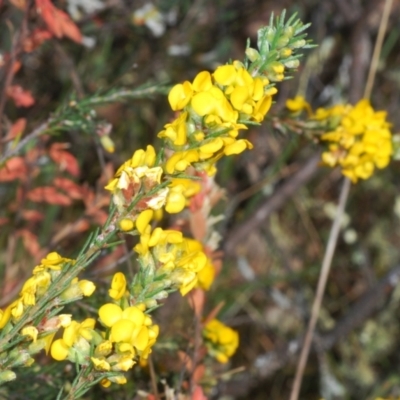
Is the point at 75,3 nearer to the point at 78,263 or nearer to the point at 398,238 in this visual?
the point at 78,263

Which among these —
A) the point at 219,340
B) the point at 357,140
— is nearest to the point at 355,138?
the point at 357,140

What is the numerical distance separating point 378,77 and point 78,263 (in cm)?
169

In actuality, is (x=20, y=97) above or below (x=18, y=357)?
above

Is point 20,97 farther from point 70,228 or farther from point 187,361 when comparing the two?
point 187,361

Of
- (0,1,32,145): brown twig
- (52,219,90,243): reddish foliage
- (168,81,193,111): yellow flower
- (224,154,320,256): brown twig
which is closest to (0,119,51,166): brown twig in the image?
(0,1,32,145): brown twig

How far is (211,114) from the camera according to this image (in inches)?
20.3

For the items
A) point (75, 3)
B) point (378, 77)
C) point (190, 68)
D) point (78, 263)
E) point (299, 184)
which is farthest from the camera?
point (378, 77)

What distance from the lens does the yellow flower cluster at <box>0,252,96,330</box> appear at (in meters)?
0.52

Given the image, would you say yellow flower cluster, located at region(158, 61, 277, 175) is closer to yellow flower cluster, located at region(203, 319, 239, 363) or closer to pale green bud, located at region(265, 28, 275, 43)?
pale green bud, located at region(265, 28, 275, 43)

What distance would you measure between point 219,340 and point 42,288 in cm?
42

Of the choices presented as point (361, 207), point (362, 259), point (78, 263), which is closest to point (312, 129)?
point (78, 263)

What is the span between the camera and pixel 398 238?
2123 mm

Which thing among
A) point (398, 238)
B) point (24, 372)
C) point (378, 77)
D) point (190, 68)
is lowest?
point (24, 372)

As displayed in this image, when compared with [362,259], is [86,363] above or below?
below
